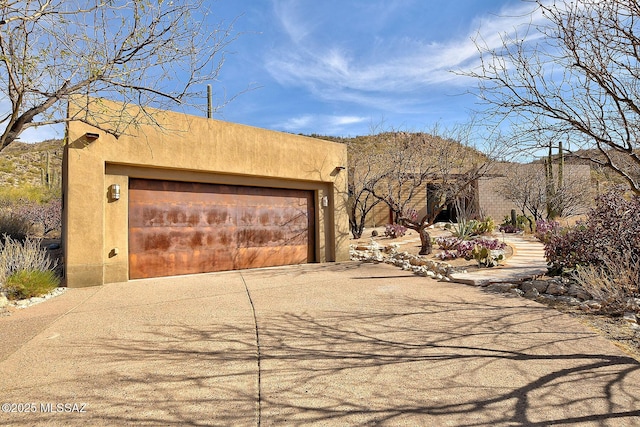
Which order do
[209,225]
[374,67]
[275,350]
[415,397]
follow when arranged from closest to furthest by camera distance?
[415,397]
[275,350]
[209,225]
[374,67]

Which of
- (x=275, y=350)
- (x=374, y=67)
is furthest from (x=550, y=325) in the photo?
(x=374, y=67)

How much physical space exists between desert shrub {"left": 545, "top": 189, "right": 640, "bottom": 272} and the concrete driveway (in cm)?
212

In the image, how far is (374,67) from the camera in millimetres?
13211

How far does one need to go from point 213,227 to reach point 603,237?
28.6 ft

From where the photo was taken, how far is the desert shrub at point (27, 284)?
259 inches

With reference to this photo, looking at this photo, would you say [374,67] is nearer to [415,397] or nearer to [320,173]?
[320,173]

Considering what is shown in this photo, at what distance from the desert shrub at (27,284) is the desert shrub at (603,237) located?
10160 millimetres

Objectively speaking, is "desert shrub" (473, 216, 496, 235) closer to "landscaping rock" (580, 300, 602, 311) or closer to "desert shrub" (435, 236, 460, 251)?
"desert shrub" (435, 236, 460, 251)

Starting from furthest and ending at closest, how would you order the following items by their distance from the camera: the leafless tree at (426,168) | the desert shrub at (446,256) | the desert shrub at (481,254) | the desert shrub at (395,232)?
the desert shrub at (395,232)
the leafless tree at (426,168)
the desert shrub at (446,256)
the desert shrub at (481,254)

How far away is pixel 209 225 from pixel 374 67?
8.19 metres

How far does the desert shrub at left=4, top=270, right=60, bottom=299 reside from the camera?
6.59 m

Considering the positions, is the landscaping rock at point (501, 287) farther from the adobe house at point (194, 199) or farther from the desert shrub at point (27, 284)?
the desert shrub at point (27, 284)

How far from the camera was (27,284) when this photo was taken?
6.68 metres

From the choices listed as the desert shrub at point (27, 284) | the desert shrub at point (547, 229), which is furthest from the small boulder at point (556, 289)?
the desert shrub at point (27, 284)
